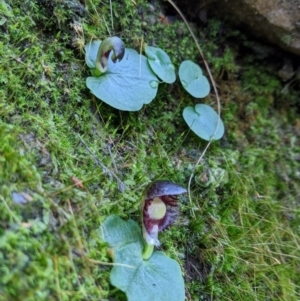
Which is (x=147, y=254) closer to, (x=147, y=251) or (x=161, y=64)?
(x=147, y=251)

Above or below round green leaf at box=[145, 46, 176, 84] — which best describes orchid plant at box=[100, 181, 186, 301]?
below

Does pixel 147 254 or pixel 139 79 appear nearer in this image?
pixel 147 254

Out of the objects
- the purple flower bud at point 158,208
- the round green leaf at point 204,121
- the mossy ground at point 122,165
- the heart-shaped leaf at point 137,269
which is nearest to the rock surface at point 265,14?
the mossy ground at point 122,165

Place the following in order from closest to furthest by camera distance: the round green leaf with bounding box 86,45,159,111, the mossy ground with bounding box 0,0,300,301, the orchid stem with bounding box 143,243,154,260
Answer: the mossy ground with bounding box 0,0,300,301 → the orchid stem with bounding box 143,243,154,260 → the round green leaf with bounding box 86,45,159,111

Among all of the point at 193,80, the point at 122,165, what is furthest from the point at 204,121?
the point at 122,165

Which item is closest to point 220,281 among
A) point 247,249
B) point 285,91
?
point 247,249

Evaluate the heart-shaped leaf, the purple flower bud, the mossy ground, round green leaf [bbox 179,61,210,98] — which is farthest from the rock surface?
the heart-shaped leaf

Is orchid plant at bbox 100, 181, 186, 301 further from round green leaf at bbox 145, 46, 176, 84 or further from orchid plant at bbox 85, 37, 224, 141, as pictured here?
round green leaf at bbox 145, 46, 176, 84
